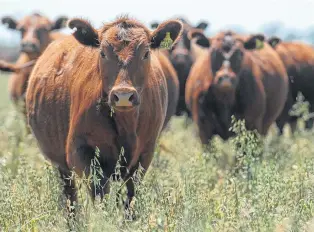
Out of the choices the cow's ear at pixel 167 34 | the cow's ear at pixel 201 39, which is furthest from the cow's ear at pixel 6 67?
the cow's ear at pixel 201 39

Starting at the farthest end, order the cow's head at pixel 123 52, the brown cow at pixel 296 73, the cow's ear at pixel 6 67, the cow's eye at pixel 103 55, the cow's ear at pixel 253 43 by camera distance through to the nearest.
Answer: the brown cow at pixel 296 73
the cow's ear at pixel 253 43
the cow's ear at pixel 6 67
the cow's eye at pixel 103 55
the cow's head at pixel 123 52

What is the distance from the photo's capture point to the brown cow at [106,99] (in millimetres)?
7332

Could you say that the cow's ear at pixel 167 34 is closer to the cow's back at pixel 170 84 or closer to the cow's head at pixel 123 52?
the cow's head at pixel 123 52

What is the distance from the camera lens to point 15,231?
6.27m

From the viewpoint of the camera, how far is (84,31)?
7754 mm

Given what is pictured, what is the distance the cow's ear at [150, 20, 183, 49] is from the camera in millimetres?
7793

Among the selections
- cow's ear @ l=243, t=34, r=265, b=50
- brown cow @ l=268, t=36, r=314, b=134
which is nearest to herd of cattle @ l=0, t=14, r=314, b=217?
cow's ear @ l=243, t=34, r=265, b=50

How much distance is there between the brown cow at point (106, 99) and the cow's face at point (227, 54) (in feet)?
12.7

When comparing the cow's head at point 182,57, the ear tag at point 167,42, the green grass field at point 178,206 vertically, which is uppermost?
the ear tag at point 167,42

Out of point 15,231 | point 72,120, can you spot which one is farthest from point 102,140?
point 15,231

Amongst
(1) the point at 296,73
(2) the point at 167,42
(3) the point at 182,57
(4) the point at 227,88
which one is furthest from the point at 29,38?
(2) the point at 167,42

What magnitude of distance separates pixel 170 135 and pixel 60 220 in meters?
7.73

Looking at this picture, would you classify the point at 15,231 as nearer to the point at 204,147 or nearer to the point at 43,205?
the point at 43,205

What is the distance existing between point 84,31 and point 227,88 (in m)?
4.52
